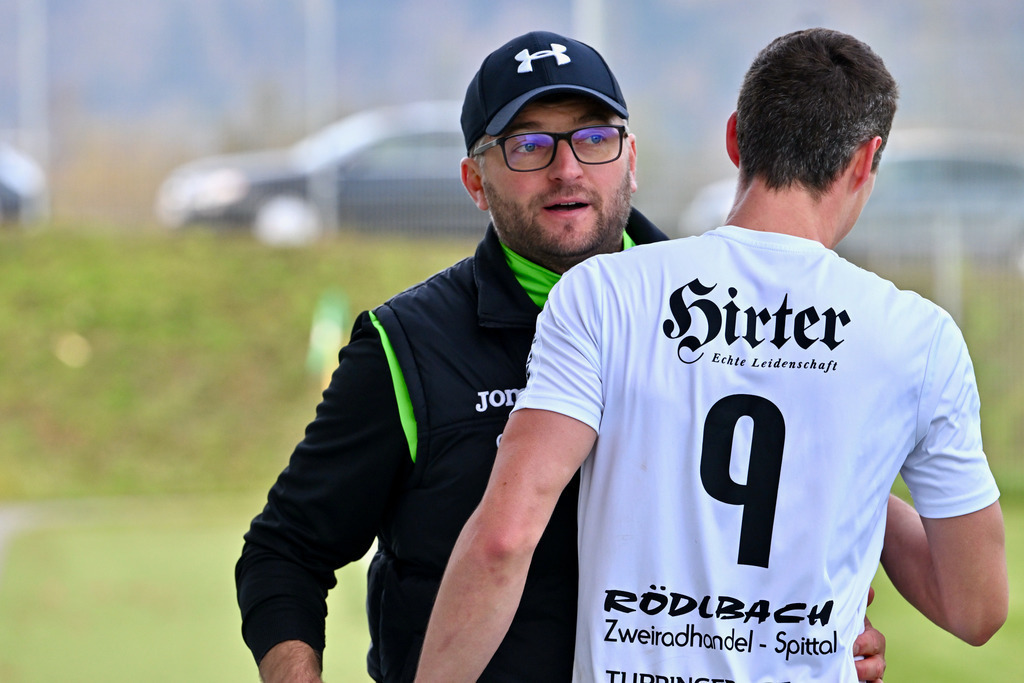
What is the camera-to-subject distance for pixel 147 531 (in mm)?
7000

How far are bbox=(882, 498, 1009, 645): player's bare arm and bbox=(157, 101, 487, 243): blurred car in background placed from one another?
9.56 meters

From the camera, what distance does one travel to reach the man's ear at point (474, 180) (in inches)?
78.8

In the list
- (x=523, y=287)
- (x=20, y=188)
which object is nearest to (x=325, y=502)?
(x=523, y=287)

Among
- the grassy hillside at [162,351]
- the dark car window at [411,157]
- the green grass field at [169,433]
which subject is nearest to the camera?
the green grass field at [169,433]

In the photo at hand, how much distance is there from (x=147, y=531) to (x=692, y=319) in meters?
6.25

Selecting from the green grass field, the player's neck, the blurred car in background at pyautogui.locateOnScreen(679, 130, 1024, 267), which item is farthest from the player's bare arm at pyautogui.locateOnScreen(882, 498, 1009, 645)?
the blurred car in background at pyautogui.locateOnScreen(679, 130, 1024, 267)

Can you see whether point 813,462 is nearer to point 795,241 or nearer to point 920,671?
point 795,241

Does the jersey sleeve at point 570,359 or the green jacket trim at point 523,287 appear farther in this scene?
the green jacket trim at point 523,287

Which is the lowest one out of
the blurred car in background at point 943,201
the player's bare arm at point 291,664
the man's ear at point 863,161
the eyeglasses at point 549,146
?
the player's bare arm at point 291,664

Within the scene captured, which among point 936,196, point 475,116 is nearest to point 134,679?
point 475,116

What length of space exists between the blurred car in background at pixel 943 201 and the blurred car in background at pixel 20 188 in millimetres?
6193

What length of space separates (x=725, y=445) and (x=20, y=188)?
10.7 m

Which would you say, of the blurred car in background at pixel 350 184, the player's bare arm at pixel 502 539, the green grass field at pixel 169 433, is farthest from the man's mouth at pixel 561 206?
the blurred car in background at pixel 350 184

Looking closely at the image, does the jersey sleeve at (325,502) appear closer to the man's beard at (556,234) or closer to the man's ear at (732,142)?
the man's beard at (556,234)
